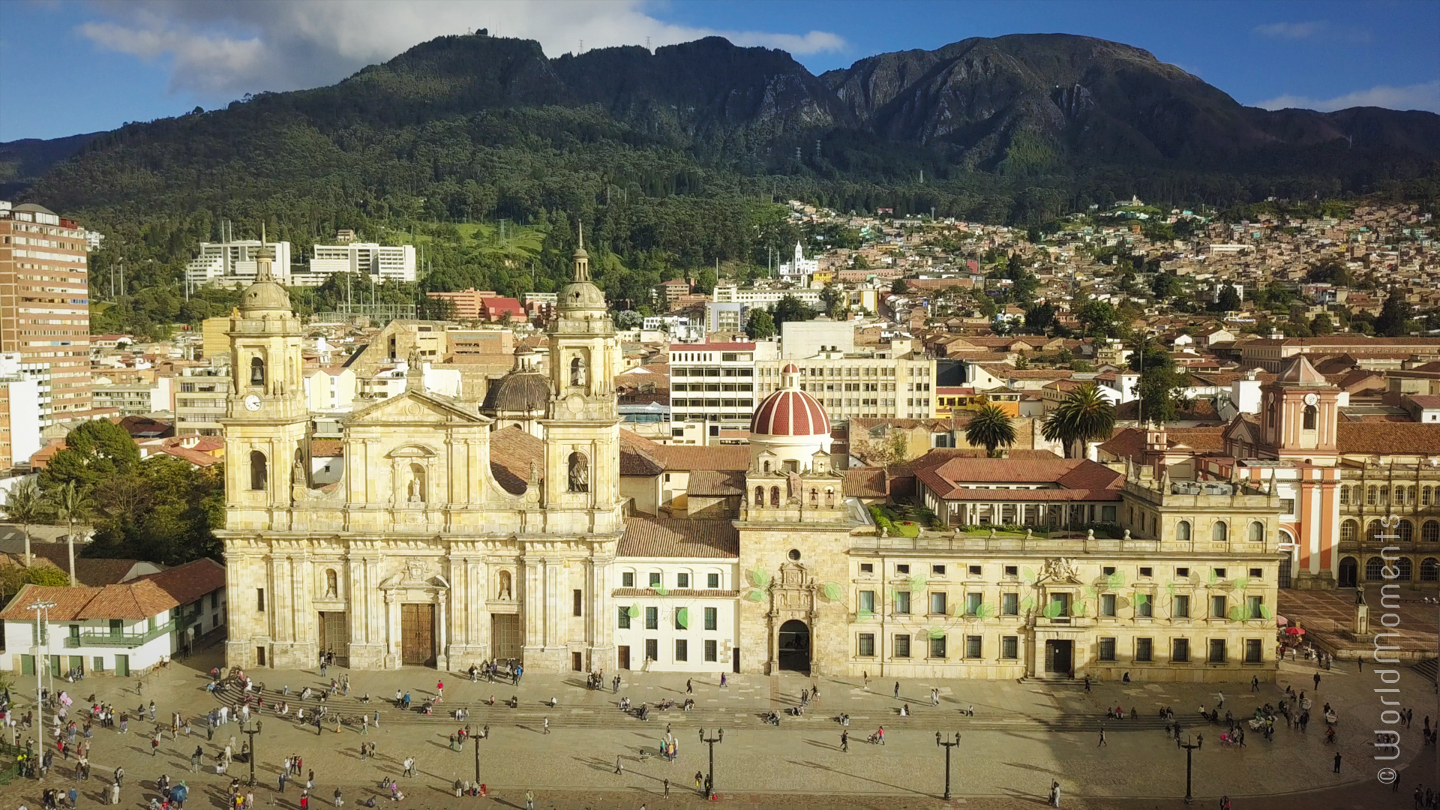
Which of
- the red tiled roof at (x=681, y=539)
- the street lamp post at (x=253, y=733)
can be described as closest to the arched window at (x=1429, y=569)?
the red tiled roof at (x=681, y=539)

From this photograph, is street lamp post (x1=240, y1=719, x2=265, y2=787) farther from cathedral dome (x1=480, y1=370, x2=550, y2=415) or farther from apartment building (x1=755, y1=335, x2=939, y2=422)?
apartment building (x1=755, y1=335, x2=939, y2=422)

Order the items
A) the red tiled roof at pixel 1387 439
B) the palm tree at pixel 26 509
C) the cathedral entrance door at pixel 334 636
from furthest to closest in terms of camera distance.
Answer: the red tiled roof at pixel 1387 439
the palm tree at pixel 26 509
the cathedral entrance door at pixel 334 636

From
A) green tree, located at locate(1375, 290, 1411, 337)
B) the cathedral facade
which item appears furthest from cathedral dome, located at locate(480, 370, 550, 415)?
green tree, located at locate(1375, 290, 1411, 337)

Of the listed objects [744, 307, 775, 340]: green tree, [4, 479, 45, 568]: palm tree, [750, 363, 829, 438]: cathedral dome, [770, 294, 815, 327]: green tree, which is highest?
[770, 294, 815, 327]: green tree

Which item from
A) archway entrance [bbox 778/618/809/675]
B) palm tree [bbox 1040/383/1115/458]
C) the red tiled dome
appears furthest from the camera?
palm tree [bbox 1040/383/1115/458]

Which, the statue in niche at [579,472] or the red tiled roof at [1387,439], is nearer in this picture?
the statue in niche at [579,472]

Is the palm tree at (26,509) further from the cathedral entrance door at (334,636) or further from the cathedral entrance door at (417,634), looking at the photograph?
the cathedral entrance door at (417,634)

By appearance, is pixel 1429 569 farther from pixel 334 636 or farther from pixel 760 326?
pixel 760 326
